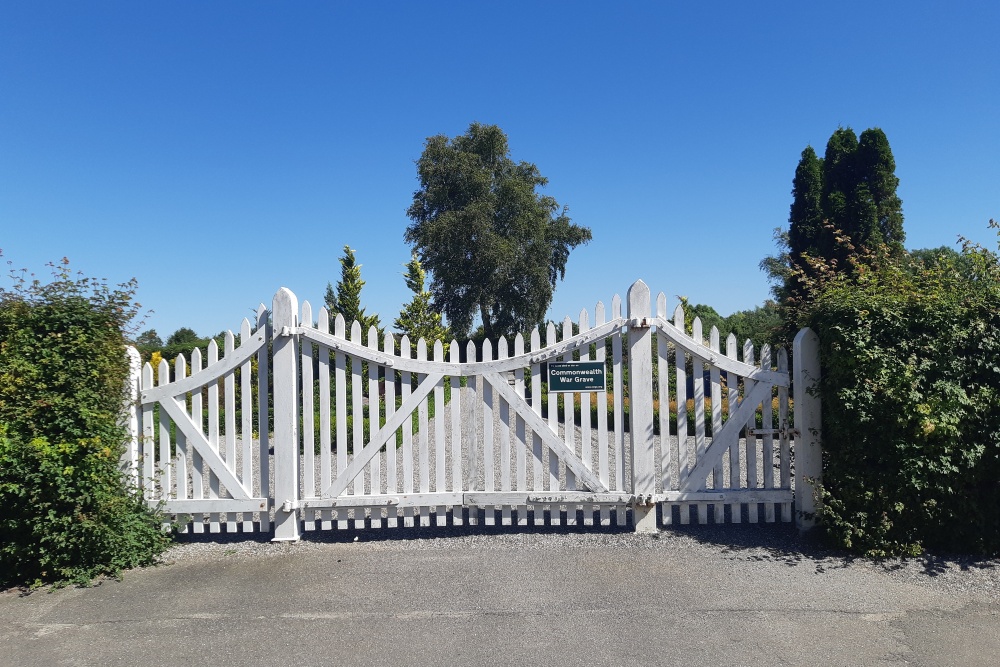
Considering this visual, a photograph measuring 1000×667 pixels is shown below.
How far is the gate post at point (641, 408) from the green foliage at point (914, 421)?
1348mm

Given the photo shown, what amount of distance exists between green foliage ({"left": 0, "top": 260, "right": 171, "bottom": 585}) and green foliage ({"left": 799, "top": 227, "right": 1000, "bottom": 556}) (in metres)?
5.57

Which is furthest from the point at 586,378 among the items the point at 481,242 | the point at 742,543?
the point at 481,242

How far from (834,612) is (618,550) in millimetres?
1547

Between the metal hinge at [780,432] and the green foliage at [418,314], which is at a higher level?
the green foliage at [418,314]

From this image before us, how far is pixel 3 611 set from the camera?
3.88 m

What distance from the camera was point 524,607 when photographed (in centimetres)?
372

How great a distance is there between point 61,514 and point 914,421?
6296 millimetres

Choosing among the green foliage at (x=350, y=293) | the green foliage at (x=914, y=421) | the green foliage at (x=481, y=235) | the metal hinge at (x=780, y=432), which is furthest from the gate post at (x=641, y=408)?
the green foliage at (x=481, y=235)

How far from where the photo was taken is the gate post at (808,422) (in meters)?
4.79

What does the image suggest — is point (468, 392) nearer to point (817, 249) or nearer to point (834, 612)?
point (834, 612)

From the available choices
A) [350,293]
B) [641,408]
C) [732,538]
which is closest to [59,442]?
[641,408]

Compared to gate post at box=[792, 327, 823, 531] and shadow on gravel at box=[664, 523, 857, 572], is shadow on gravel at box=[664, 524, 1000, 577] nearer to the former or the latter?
shadow on gravel at box=[664, 523, 857, 572]

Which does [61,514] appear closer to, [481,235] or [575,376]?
[575,376]

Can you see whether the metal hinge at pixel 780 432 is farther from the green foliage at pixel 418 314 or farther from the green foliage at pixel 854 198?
the green foliage at pixel 418 314
